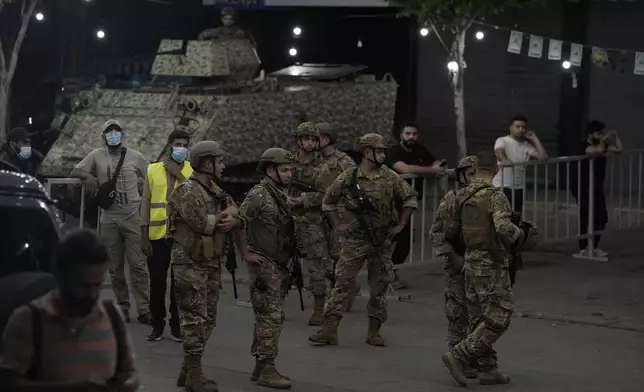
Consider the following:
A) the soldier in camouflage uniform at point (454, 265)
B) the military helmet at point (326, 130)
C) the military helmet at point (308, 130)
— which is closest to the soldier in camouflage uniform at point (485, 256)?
the soldier in camouflage uniform at point (454, 265)

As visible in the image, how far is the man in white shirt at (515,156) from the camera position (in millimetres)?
13711

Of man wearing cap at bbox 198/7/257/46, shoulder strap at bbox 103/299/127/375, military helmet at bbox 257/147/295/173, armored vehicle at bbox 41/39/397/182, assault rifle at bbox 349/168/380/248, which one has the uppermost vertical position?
man wearing cap at bbox 198/7/257/46

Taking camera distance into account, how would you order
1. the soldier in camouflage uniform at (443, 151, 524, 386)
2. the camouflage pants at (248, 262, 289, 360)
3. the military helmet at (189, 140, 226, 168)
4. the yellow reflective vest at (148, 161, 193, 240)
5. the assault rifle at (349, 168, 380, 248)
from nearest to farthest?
the military helmet at (189, 140, 226, 168)
the soldier in camouflage uniform at (443, 151, 524, 386)
the camouflage pants at (248, 262, 289, 360)
the assault rifle at (349, 168, 380, 248)
the yellow reflective vest at (148, 161, 193, 240)

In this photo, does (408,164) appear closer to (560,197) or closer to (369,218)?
(369,218)

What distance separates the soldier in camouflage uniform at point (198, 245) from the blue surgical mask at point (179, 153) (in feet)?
5.58

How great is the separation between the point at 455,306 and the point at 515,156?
529cm

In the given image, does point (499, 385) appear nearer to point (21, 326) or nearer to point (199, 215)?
point (199, 215)

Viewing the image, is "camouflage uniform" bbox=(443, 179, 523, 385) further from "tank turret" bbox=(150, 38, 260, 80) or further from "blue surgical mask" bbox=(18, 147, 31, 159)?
"tank turret" bbox=(150, 38, 260, 80)

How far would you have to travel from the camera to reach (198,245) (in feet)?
26.9

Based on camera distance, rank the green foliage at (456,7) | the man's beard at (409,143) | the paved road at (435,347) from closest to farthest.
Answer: the paved road at (435,347), the man's beard at (409,143), the green foliage at (456,7)

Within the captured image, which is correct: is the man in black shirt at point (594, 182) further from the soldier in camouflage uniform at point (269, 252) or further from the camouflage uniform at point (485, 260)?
Answer: the soldier in camouflage uniform at point (269, 252)

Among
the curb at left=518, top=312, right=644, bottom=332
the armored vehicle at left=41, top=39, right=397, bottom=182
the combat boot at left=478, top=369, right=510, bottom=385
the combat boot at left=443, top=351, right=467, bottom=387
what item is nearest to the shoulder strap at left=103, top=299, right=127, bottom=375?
the combat boot at left=443, top=351, right=467, bottom=387

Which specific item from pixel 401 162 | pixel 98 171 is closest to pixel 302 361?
pixel 98 171

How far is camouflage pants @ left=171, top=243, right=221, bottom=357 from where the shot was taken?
321 inches
